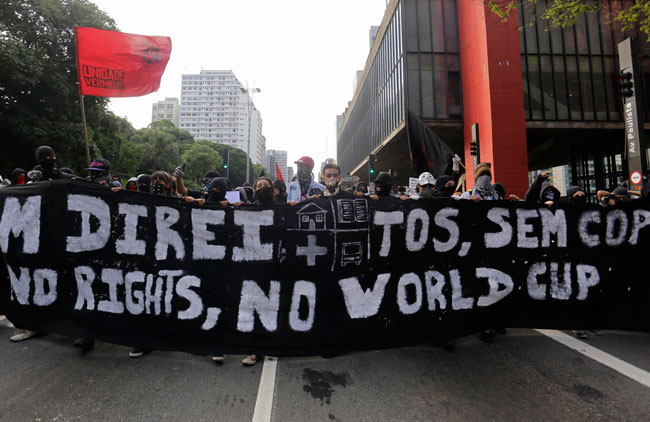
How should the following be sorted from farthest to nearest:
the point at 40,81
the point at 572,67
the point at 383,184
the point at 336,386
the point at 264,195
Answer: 1. the point at 572,67
2. the point at 40,81
3. the point at 383,184
4. the point at 264,195
5. the point at 336,386

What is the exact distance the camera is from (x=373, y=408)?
234cm

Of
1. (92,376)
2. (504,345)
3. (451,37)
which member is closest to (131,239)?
(92,376)

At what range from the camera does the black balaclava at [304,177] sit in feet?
19.3

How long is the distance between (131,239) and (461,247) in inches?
137

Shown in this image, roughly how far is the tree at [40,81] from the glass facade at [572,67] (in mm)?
25085

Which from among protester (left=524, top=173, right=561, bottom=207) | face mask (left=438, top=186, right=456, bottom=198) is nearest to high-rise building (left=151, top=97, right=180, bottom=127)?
face mask (left=438, top=186, right=456, bottom=198)

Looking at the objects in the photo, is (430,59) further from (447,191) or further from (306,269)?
(306,269)

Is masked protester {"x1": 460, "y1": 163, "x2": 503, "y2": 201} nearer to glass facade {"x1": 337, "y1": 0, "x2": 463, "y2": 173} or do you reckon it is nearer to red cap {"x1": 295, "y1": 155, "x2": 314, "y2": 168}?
red cap {"x1": 295, "y1": 155, "x2": 314, "y2": 168}

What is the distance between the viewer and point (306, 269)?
10.1 feet

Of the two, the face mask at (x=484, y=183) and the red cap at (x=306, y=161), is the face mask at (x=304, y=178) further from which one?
the face mask at (x=484, y=183)

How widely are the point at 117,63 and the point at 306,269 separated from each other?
6438mm

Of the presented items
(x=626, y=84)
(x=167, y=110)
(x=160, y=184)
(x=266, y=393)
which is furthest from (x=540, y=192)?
(x=167, y=110)

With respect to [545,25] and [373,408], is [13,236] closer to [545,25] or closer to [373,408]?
[373,408]

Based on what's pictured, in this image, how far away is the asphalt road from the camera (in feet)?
7.43
